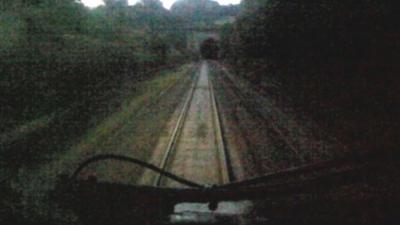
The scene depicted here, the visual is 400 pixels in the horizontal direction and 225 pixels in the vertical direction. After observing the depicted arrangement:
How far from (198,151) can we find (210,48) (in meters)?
87.2

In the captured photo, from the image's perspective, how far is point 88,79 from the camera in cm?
2623

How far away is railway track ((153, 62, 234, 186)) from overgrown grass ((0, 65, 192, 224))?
2.21ft

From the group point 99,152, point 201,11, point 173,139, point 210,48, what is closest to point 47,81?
point 173,139

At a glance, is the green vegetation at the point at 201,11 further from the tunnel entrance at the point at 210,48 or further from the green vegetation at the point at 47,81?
the green vegetation at the point at 47,81

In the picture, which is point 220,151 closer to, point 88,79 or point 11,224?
point 11,224

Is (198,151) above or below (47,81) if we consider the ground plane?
below

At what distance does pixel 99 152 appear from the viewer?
1353 centimetres

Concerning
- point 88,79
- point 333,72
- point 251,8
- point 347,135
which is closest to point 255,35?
point 251,8

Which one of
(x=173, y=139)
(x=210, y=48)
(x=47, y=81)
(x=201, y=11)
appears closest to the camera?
(x=173, y=139)

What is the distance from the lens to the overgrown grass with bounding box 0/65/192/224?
Result: 19.0 feet

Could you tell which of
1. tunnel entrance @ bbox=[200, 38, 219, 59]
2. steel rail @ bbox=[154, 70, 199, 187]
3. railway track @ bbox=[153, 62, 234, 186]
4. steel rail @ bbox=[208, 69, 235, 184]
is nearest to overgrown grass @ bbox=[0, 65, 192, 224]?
steel rail @ bbox=[154, 70, 199, 187]

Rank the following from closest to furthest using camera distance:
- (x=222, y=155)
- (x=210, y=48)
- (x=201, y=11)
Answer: (x=222, y=155)
(x=210, y=48)
(x=201, y=11)

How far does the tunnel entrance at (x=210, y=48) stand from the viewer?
327 ft

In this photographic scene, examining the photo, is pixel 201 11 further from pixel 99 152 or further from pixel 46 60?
pixel 99 152
